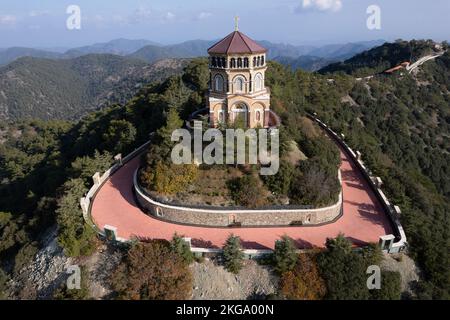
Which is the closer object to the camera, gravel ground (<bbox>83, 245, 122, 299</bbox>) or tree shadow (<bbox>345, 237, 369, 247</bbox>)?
gravel ground (<bbox>83, 245, 122, 299</bbox>)

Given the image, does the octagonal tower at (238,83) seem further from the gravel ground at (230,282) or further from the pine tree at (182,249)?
the gravel ground at (230,282)

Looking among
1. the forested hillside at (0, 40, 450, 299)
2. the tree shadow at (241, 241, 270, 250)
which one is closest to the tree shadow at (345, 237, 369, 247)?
the forested hillside at (0, 40, 450, 299)

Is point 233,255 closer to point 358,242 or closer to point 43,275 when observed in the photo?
point 358,242

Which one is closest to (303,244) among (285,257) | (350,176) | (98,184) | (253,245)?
(285,257)

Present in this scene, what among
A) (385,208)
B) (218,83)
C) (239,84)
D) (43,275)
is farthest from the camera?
(218,83)

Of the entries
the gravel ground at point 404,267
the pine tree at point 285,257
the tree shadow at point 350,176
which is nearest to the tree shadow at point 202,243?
the pine tree at point 285,257

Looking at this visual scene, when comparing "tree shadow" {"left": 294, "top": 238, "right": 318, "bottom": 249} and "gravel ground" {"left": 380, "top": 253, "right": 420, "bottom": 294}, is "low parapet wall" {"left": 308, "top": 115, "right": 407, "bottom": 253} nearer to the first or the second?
"gravel ground" {"left": 380, "top": 253, "right": 420, "bottom": 294}
